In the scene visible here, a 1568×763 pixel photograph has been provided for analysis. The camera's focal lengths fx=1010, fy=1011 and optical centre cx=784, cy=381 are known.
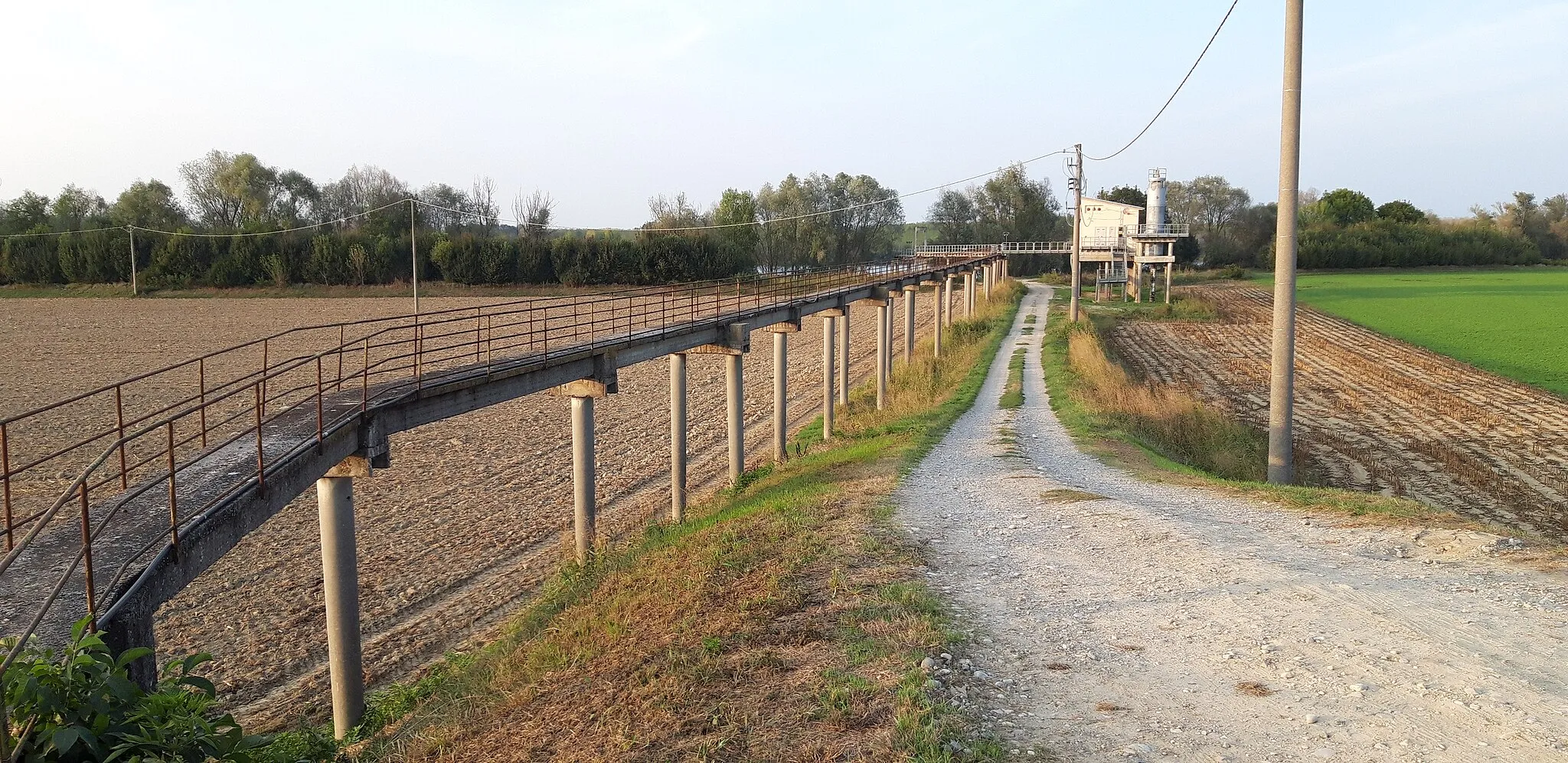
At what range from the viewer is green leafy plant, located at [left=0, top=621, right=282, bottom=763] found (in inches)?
174

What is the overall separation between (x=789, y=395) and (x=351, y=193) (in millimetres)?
86767

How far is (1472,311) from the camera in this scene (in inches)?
2238

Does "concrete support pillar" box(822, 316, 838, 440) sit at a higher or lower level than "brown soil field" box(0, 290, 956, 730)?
higher

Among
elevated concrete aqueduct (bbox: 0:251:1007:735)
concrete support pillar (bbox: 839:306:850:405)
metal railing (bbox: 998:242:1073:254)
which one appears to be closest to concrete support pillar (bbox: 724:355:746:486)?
elevated concrete aqueduct (bbox: 0:251:1007:735)

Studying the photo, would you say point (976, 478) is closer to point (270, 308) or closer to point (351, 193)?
point (270, 308)

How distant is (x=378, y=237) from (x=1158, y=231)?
58546 millimetres

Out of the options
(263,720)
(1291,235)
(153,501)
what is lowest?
(263,720)

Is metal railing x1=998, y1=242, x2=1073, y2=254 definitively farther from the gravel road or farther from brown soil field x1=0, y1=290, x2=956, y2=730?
the gravel road

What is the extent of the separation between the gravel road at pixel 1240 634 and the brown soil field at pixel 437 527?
20.5 ft

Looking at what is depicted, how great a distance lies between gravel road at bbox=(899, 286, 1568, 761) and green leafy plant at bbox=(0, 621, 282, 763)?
13.7ft

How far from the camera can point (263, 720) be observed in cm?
988

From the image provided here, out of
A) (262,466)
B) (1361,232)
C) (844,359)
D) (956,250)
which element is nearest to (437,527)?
(262,466)

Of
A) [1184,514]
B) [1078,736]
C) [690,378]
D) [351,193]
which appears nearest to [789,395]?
[690,378]

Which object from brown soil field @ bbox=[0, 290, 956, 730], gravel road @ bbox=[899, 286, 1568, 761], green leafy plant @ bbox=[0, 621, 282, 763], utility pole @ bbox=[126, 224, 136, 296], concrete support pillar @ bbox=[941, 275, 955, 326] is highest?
utility pole @ bbox=[126, 224, 136, 296]
